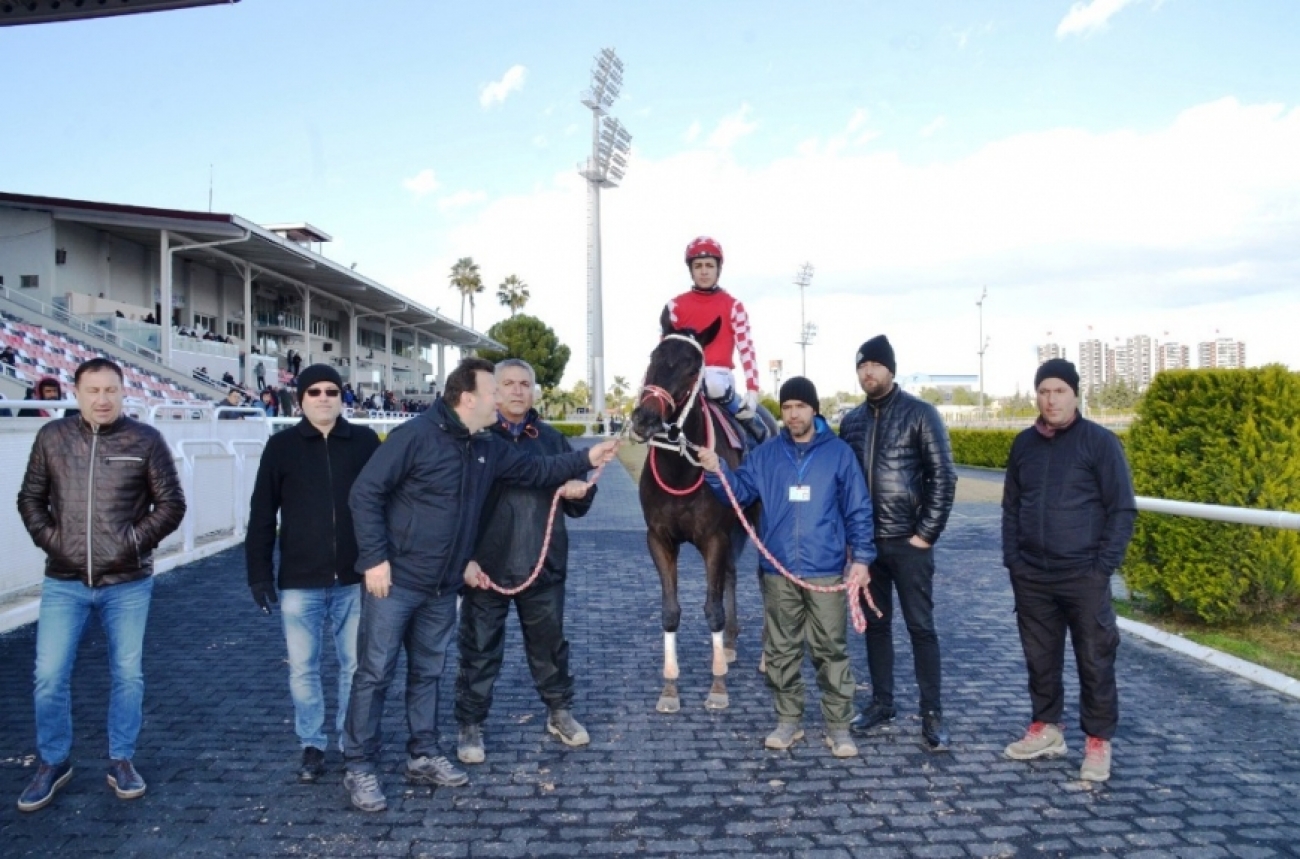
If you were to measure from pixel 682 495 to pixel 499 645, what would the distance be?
1.47 meters

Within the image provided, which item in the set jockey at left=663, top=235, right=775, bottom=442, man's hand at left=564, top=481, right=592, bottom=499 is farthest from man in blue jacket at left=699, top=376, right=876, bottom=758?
jockey at left=663, top=235, right=775, bottom=442

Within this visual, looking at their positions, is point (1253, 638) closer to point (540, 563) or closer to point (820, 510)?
point (820, 510)

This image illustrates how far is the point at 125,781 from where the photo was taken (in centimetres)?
413

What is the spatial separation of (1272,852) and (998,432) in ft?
82.2

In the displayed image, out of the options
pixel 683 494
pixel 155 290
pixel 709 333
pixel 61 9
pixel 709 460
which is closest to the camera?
pixel 709 460

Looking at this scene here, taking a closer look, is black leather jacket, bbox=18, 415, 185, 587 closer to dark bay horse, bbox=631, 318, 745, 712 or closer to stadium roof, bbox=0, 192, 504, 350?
dark bay horse, bbox=631, 318, 745, 712

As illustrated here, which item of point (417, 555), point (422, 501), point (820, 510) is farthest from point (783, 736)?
point (422, 501)

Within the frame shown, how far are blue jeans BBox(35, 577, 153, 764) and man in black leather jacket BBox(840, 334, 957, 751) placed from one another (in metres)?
3.74

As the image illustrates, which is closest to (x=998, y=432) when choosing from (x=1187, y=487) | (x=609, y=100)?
(x=1187, y=487)

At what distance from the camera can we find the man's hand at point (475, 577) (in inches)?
186

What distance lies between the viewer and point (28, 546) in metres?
7.77

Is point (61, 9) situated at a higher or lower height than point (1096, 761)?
higher

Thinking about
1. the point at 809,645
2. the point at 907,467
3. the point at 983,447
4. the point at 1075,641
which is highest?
the point at 907,467

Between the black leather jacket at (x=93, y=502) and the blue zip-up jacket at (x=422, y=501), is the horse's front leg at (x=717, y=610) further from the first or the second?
the black leather jacket at (x=93, y=502)
